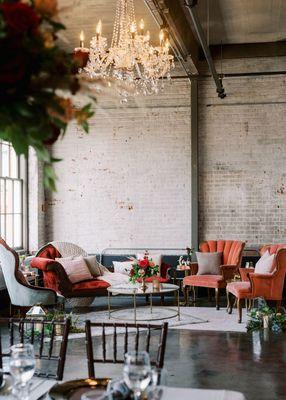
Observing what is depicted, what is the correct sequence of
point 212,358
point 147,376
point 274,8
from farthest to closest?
1. point 274,8
2. point 212,358
3. point 147,376

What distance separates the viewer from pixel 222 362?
6.05 metres

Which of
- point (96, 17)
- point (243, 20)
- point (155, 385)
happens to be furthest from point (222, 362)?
point (243, 20)

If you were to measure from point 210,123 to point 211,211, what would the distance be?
1577mm

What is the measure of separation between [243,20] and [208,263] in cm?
388

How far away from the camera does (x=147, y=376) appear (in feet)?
6.07

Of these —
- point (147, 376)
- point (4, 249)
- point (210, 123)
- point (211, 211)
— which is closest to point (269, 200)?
point (211, 211)

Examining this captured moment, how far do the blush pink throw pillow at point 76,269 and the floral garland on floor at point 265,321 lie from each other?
269cm

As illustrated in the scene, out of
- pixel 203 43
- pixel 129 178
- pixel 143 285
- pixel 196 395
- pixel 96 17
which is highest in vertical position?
pixel 96 17

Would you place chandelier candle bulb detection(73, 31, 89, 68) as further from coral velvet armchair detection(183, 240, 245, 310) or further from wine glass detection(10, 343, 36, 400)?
coral velvet armchair detection(183, 240, 245, 310)

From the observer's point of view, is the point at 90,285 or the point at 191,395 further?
the point at 90,285

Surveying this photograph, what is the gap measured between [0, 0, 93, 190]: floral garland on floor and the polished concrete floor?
12.8ft

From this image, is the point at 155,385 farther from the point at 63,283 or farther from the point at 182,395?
the point at 63,283

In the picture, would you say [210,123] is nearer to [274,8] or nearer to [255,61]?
[255,61]

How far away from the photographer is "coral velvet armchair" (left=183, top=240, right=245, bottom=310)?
9.18m
